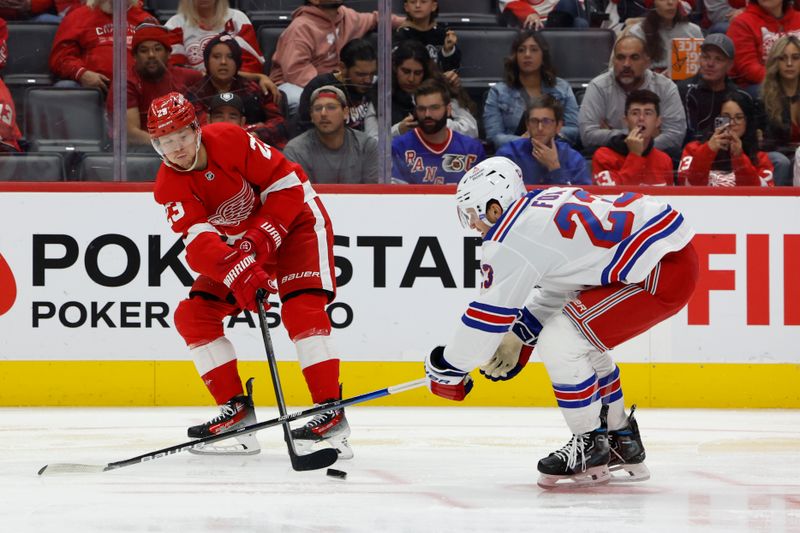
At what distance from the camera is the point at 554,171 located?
5555 millimetres

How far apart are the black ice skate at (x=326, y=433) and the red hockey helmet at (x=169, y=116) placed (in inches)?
39.0

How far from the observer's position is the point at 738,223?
5.45 metres

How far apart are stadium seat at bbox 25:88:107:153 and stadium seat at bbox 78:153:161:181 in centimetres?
4

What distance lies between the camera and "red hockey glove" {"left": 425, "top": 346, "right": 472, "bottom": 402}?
337cm

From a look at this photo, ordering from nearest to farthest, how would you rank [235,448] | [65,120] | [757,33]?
[235,448], [65,120], [757,33]

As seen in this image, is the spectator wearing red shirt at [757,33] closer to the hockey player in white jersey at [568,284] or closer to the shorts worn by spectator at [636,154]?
the shorts worn by spectator at [636,154]

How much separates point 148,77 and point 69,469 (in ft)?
7.48

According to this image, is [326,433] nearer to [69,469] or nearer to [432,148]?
[69,469]

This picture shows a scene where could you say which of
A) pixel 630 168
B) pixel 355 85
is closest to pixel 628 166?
pixel 630 168

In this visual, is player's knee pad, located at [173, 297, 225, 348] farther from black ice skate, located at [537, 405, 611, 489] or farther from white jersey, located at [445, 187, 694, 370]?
black ice skate, located at [537, 405, 611, 489]

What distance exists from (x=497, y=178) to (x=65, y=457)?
176 centimetres

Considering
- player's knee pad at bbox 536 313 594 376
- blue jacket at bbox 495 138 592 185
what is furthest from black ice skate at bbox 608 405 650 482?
blue jacket at bbox 495 138 592 185

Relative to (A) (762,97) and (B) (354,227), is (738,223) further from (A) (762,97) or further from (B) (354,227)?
(B) (354,227)

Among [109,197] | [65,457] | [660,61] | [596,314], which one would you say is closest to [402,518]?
[596,314]
